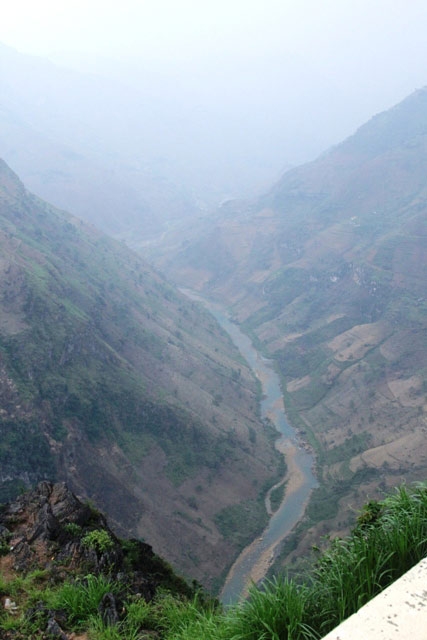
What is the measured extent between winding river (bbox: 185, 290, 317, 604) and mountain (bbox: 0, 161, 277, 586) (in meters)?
1.98

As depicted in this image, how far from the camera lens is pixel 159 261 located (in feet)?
628

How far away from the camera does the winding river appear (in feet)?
183

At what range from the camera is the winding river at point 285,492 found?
55.7m

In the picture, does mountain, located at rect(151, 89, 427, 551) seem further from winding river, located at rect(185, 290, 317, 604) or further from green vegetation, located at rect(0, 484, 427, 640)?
green vegetation, located at rect(0, 484, 427, 640)

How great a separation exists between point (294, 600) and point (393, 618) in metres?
2.04

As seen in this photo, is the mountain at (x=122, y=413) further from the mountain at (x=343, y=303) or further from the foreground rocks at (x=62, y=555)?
the foreground rocks at (x=62, y=555)

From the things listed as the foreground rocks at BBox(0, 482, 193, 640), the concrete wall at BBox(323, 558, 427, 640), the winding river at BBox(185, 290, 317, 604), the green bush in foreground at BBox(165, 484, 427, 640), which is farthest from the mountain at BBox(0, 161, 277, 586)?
the concrete wall at BBox(323, 558, 427, 640)

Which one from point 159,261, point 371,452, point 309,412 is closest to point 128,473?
point 371,452

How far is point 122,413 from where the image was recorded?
223 feet

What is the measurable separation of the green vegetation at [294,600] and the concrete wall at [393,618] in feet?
3.79

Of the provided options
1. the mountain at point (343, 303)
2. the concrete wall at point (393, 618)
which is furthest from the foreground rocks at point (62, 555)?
the mountain at point (343, 303)

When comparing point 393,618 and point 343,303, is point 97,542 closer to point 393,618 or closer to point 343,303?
point 393,618

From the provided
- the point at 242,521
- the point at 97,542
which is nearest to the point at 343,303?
the point at 242,521

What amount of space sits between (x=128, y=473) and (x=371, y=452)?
115 feet
